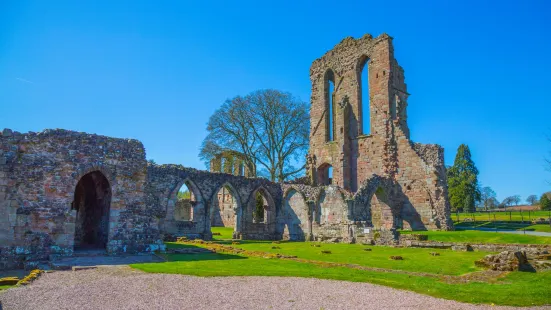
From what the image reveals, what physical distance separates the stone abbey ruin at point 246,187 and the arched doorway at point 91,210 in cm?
5

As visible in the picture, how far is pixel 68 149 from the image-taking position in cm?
1242

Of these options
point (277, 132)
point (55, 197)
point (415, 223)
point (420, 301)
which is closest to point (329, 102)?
point (277, 132)

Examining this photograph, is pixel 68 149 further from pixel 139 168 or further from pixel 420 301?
pixel 420 301

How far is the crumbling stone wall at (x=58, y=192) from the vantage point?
1130 centimetres

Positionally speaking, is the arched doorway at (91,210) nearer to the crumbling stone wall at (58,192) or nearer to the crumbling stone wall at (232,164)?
the crumbling stone wall at (58,192)

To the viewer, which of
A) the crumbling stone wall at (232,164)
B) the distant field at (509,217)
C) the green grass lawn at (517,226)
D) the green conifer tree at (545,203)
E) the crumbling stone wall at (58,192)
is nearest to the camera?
the crumbling stone wall at (58,192)

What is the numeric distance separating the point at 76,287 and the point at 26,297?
3.15 feet

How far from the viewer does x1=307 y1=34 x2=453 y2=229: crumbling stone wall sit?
75.0ft

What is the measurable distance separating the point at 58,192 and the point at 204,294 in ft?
25.4

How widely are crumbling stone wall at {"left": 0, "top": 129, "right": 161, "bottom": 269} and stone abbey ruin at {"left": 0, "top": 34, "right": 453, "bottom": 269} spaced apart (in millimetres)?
30

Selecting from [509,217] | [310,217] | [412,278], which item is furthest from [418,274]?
[509,217]

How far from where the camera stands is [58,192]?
12055mm

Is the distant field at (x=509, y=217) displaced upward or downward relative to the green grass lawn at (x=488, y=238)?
upward

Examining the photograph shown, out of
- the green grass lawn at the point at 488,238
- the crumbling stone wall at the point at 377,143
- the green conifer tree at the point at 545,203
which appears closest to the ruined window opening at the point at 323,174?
the crumbling stone wall at the point at 377,143
